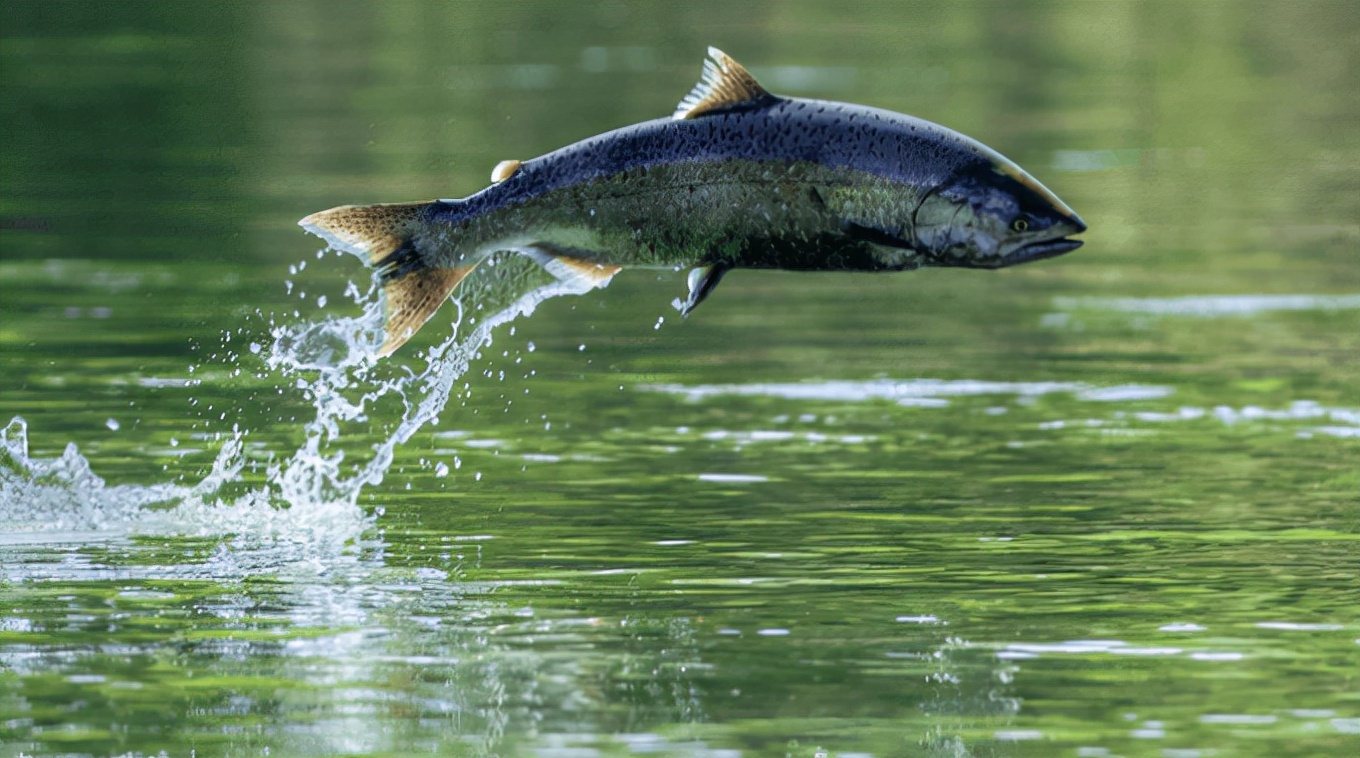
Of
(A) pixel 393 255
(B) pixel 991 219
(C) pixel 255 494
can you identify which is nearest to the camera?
(B) pixel 991 219

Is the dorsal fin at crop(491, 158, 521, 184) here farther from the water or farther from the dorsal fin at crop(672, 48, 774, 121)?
the water

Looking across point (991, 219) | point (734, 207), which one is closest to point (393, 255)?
point (734, 207)

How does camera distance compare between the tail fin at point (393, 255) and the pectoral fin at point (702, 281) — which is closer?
the pectoral fin at point (702, 281)

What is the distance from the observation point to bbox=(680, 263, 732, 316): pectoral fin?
9.87 metres

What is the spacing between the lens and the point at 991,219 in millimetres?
9688

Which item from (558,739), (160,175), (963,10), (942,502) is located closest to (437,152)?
(160,175)

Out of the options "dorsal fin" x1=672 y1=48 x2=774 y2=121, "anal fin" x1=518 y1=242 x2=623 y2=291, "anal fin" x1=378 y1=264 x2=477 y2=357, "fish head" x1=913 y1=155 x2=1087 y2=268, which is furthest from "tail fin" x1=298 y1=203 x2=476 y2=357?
"fish head" x1=913 y1=155 x2=1087 y2=268

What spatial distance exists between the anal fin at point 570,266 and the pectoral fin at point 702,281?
16.3 inches

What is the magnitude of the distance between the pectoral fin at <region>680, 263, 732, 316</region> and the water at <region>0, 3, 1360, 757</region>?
1247mm

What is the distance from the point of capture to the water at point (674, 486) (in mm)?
9773

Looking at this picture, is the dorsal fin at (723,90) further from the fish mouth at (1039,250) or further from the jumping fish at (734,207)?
the fish mouth at (1039,250)

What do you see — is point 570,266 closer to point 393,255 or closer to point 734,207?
point 393,255

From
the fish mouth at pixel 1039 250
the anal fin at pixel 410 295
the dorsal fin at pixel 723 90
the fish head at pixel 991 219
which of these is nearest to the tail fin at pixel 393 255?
the anal fin at pixel 410 295

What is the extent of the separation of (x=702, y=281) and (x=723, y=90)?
0.64 metres
